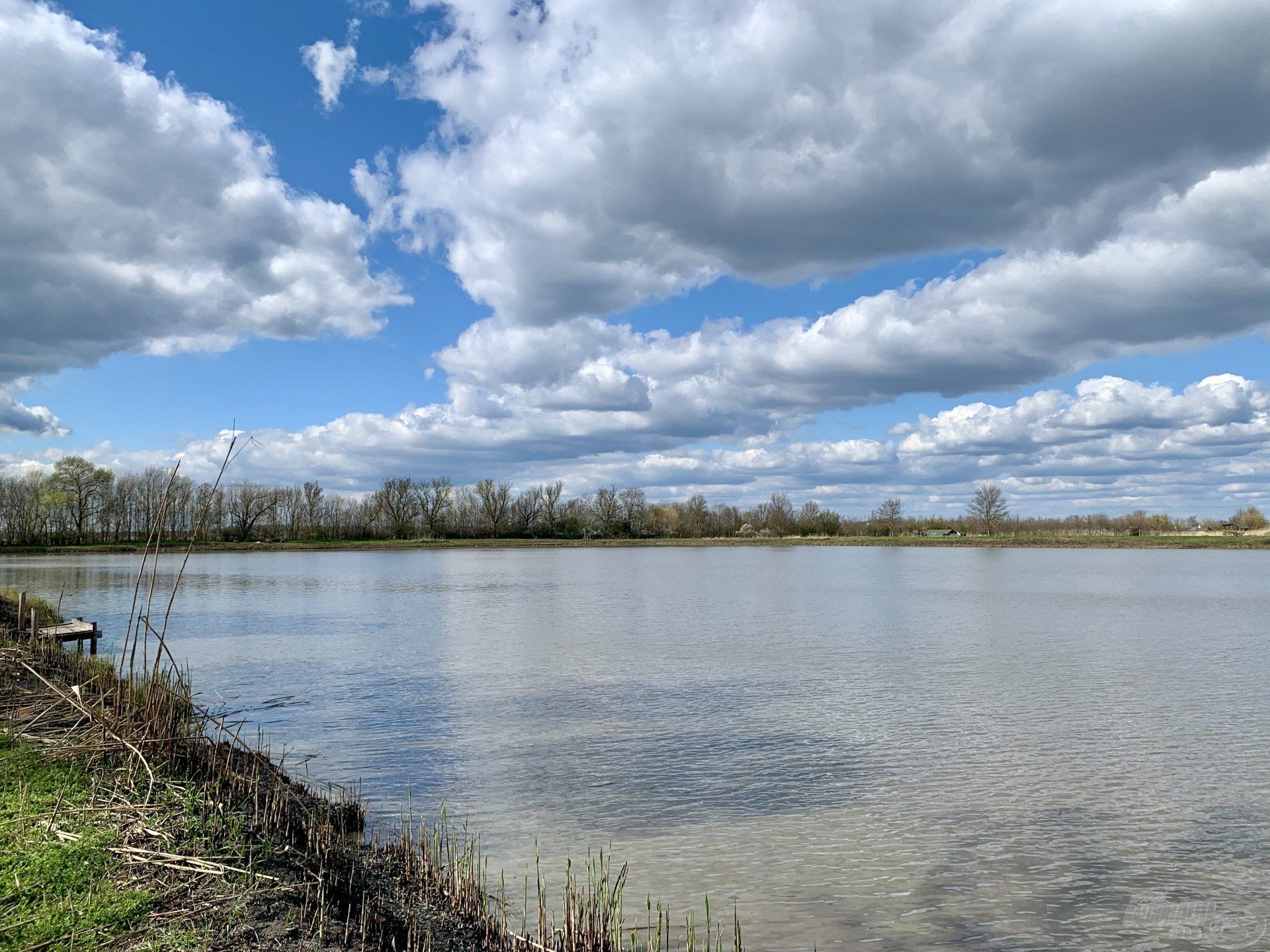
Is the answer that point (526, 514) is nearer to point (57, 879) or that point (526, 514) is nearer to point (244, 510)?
point (244, 510)

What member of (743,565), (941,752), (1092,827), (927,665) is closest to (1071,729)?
(941,752)

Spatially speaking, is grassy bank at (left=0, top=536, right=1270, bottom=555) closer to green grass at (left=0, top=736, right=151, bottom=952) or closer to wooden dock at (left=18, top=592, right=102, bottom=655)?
wooden dock at (left=18, top=592, right=102, bottom=655)

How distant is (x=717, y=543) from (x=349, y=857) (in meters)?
115

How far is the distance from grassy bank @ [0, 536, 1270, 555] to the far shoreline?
81 mm

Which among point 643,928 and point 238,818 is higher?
point 238,818

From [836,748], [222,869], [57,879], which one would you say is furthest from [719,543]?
[57,879]

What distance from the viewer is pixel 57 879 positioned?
5238 mm

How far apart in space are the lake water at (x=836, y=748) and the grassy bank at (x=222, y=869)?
873 mm

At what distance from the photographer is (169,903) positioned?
5.11 metres

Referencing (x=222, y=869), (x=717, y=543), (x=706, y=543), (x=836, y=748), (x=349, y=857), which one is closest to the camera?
(x=222, y=869)

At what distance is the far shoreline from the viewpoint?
8506 centimetres

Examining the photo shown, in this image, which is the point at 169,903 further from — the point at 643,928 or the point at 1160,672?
the point at 1160,672

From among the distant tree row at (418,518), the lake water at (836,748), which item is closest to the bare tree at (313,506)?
the distant tree row at (418,518)

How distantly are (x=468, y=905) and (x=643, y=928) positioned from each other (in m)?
1.29
